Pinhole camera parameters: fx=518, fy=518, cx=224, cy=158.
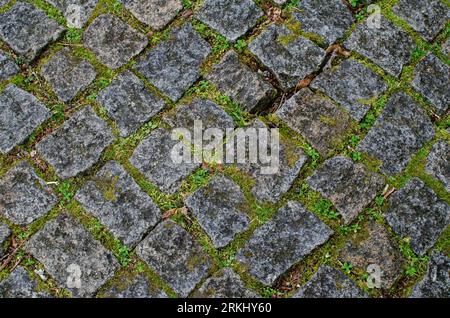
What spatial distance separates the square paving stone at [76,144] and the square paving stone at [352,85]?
1308 millimetres

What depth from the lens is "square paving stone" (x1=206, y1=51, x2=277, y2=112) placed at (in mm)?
3090

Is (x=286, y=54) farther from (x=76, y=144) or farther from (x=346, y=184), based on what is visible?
(x=76, y=144)

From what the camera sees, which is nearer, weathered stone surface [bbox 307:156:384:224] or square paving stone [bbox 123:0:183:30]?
weathered stone surface [bbox 307:156:384:224]

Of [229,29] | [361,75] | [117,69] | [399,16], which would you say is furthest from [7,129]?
[399,16]

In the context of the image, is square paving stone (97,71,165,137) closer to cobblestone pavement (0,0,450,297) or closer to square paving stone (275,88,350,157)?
cobblestone pavement (0,0,450,297)

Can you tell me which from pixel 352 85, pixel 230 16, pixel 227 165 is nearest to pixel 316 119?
pixel 352 85

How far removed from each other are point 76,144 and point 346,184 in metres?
1.57

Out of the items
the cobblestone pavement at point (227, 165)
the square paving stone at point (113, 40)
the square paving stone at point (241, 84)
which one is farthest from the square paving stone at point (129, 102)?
the square paving stone at point (241, 84)

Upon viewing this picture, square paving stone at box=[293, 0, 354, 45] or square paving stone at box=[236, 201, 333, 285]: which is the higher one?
square paving stone at box=[293, 0, 354, 45]

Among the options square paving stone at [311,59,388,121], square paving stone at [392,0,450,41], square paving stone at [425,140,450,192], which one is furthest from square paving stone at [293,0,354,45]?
square paving stone at [425,140,450,192]

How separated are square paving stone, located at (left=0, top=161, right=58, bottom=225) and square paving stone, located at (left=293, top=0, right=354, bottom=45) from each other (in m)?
1.85

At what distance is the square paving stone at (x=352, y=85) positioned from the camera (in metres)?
3.08

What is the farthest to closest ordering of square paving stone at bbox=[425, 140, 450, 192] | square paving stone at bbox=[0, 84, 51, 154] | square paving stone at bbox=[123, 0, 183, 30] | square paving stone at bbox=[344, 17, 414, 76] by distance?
square paving stone at bbox=[123, 0, 183, 30]
square paving stone at bbox=[344, 17, 414, 76]
square paving stone at bbox=[0, 84, 51, 154]
square paving stone at bbox=[425, 140, 450, 192]

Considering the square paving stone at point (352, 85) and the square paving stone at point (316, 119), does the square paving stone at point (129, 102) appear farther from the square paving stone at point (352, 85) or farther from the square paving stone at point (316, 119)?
Result: the square paving stone at point (352, 85)
